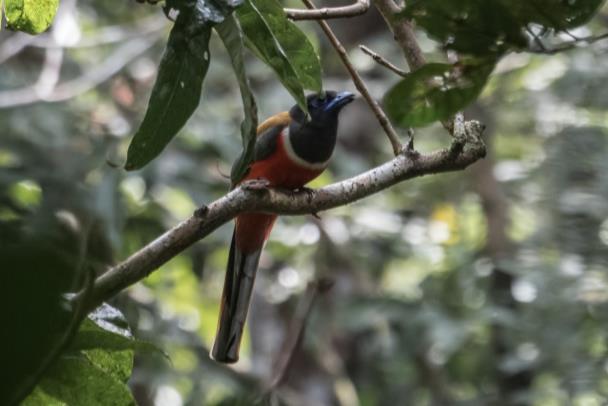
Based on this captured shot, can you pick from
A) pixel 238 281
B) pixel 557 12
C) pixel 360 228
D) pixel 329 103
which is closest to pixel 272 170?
pixel 238 281

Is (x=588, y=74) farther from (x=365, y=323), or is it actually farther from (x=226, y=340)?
(x=226, y=340)

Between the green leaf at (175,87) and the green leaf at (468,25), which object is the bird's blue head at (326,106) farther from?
the green leaf at (468,25)

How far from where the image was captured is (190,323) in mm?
6887

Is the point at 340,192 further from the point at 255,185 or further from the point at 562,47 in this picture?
the point at 562,47

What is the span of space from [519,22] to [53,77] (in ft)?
17.9

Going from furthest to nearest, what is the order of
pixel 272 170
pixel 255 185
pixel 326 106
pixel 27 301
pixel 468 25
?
pixel 326 106, pixel 272 170, pixel 255 185, pixel 468 25, pixel 27 301

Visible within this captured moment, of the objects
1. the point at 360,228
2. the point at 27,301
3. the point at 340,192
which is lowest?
the point at 360,228

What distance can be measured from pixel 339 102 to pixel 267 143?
0.42 metres

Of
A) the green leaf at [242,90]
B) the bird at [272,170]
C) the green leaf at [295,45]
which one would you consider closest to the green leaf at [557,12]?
the green leaf at [242,90]

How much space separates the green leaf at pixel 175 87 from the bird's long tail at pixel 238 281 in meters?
1.81

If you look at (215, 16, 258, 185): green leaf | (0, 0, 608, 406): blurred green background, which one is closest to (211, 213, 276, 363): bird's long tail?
(0, 0, 608, 406): blurred green background

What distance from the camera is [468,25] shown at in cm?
136

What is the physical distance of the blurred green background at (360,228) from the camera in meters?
5.00

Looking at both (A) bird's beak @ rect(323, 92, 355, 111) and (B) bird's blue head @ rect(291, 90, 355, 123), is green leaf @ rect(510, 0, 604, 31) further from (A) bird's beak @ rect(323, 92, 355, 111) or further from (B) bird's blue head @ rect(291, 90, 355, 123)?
(A) bird's beak @ rect(323, 92, 355, 111)
